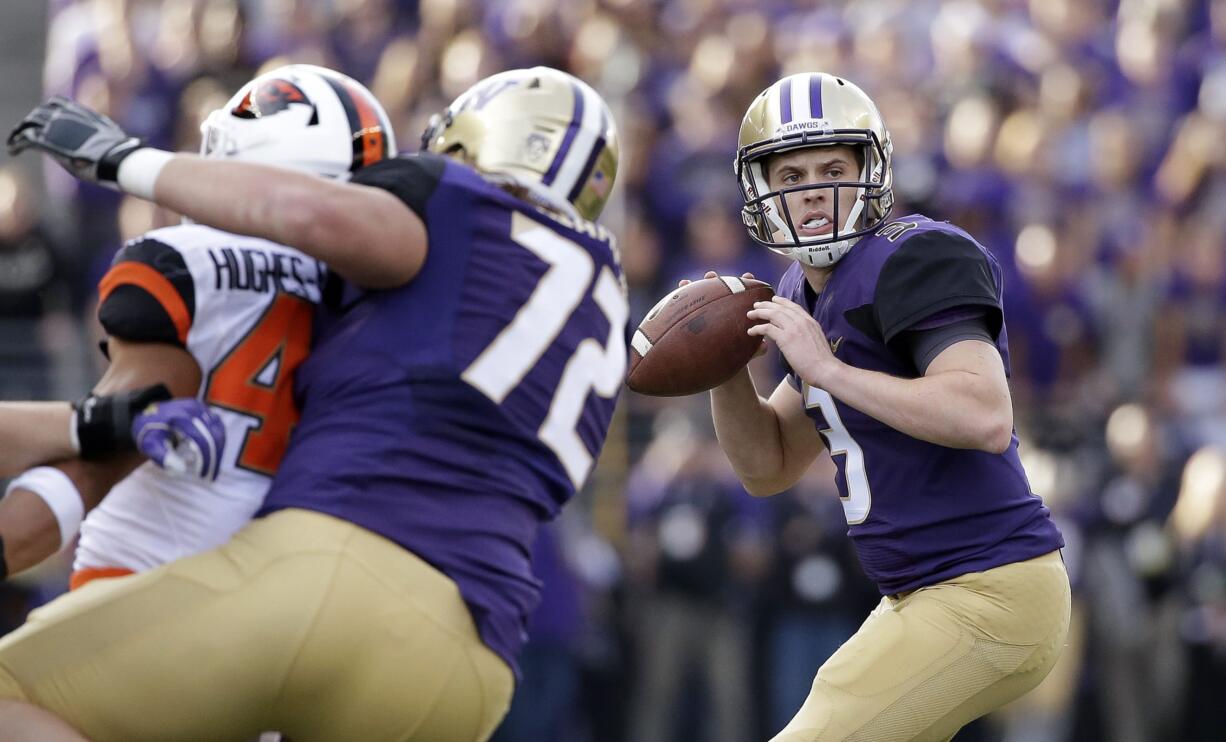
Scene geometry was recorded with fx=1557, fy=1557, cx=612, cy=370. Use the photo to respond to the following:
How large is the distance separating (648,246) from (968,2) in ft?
9.00

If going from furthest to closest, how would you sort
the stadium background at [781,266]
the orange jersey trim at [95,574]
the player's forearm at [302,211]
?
1. the stadium background at [781,266]
2. the orange jersey trim at [95,574]
3. the player's forearm at [302,211]

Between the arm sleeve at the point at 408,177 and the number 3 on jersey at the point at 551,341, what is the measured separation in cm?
18

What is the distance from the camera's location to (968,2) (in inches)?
360

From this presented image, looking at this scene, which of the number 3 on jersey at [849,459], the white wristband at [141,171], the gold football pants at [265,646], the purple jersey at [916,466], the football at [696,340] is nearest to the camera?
the gold football pants at [265,646]

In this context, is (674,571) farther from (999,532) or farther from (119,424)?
(119,424)

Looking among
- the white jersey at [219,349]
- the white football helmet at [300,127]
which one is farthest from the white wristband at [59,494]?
the white football helmet at [300,127]

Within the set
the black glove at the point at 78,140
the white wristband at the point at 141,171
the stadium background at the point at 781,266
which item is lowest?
the stadium background at the point at 781,266

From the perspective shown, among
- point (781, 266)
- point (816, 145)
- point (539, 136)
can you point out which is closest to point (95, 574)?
point (539, 136)

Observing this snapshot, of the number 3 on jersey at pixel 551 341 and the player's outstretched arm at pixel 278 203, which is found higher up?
the player's outstretched arm at pixel 278 203

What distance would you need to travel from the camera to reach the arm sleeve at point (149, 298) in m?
2.86

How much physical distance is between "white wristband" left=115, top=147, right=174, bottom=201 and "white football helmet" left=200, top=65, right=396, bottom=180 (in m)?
0.26

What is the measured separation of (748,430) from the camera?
392 centimetres

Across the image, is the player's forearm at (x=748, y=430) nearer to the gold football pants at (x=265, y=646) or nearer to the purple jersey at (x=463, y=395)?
the purple jersey at (x=463, y=395)

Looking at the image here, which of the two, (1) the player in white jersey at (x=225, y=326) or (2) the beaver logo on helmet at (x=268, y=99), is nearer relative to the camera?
(1) the player in white jersey at (x=225, y=326)
